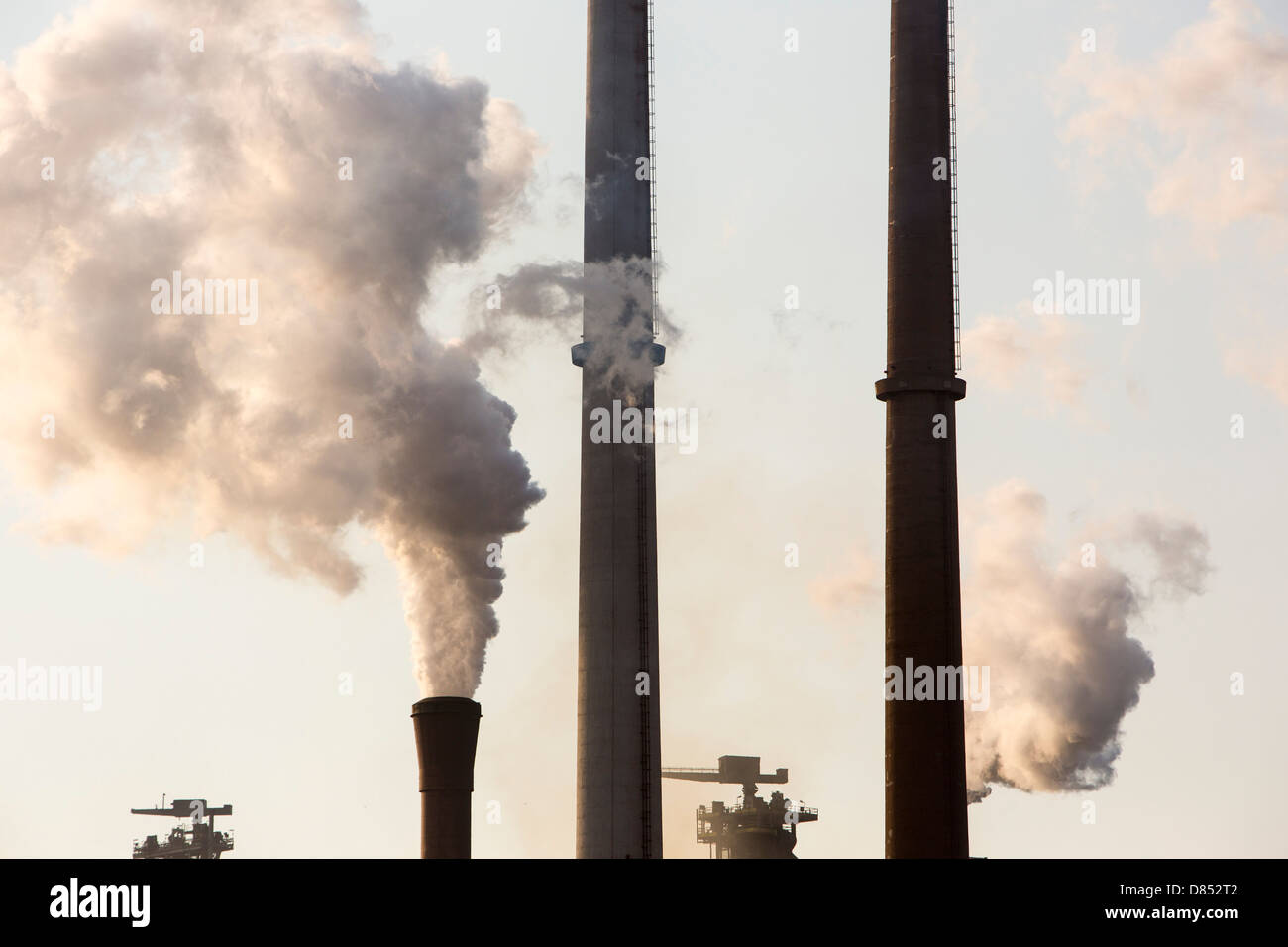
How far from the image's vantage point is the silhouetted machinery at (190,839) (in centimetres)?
7661

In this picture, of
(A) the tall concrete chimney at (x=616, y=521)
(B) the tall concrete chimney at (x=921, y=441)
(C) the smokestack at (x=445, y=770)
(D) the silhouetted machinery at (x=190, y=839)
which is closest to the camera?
(B) the tall concrete chimney at (x=921, y=441)

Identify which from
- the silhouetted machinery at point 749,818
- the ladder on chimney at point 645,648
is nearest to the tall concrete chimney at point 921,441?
the ladder on chimney at point 645,648

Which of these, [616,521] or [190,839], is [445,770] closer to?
[616,521]

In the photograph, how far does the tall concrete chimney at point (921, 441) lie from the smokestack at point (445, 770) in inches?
405

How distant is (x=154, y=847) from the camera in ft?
252

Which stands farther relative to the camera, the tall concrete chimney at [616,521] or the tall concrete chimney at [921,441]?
the tall concrete chimney at [616,521]

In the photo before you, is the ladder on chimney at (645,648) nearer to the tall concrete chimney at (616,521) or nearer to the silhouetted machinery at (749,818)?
the tall concrete chimney at (616,521)

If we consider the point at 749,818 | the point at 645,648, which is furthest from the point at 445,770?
the point at 749,818

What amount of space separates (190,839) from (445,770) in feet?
136
